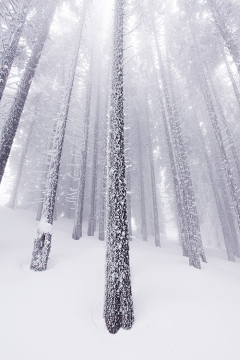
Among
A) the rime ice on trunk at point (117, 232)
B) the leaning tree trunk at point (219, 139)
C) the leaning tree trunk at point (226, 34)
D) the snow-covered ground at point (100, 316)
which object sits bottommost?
the snow-covered ground at point (100, 316)

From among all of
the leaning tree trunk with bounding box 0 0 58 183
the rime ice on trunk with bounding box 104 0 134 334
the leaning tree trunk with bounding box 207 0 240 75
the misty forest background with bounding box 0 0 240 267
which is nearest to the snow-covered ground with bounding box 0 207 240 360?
the rime ice on trunk with bounding box 104 0 134 334

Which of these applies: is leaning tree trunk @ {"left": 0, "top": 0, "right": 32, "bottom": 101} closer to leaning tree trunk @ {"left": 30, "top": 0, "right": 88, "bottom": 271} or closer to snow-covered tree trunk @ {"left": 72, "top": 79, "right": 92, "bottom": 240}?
leaning tree trunk @ {"left": 30, "top": 0, "right": 88, "bottom": 271}

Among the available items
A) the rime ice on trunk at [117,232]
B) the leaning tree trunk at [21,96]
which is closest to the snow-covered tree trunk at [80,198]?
the leaning tree trunk at [21,96]

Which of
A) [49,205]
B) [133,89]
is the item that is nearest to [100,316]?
[49,205]

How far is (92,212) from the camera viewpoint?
12.5 m

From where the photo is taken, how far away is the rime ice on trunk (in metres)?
3.58

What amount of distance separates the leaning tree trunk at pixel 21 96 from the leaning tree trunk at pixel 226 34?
749 cm

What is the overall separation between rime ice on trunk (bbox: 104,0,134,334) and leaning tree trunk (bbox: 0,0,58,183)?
13.4 feet

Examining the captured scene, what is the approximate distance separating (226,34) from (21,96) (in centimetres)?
940

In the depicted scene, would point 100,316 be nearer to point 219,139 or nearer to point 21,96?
point 21,96

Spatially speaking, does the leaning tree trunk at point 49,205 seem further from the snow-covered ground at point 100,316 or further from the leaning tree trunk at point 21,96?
the leaning tree trunk at point 21,96

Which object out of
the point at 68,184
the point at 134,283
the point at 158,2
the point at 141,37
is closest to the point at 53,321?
the point at 134,283

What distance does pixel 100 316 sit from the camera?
388 cm

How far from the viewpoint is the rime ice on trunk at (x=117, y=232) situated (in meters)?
3.58
